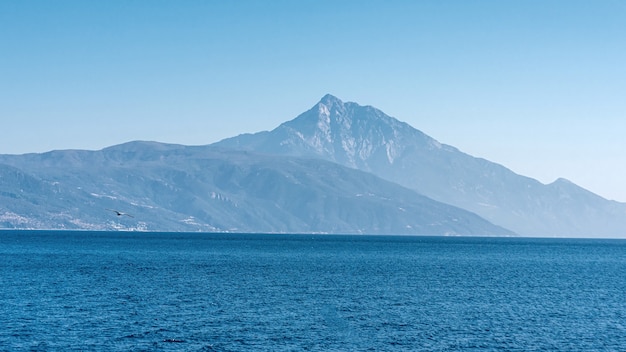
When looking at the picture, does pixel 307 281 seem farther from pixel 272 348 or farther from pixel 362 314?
pixel 272 348

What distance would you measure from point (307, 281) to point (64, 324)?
188ft

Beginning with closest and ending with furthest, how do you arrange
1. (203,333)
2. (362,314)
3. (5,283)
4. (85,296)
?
(203,333) → (362,314) → (85,296) → (5,283)

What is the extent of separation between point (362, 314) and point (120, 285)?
43.3 meters

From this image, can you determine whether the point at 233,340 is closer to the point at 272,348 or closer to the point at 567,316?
the point at 272,348

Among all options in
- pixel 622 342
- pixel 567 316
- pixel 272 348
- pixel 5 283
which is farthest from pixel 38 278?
pixel 622 342

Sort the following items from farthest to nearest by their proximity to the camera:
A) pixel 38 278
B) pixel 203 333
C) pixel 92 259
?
1. pixel 92 259
2. pixel 38 278
3. pixel 203 333

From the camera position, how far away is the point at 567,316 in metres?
98.0

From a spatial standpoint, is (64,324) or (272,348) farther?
(64,324)

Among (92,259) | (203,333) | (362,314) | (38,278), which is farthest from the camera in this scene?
(92,259)

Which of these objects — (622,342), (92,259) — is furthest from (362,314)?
(92,259)

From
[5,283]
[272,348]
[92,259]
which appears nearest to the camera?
[272,348]

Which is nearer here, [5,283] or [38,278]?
[5,283]

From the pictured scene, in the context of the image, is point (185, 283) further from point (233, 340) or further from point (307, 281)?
point (233, 340)

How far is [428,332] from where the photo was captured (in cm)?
8356
